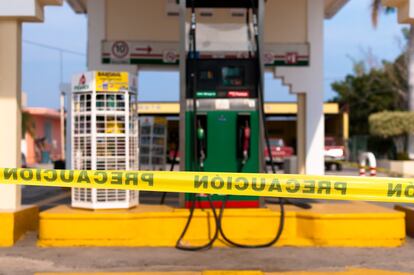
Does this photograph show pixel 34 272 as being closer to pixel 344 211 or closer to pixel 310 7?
pixel 344 211

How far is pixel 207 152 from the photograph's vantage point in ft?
28.9

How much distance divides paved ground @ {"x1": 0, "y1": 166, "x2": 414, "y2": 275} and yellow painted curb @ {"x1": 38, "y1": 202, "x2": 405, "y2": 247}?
18 centimetres

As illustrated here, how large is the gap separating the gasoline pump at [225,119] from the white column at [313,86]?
6043 millimetres

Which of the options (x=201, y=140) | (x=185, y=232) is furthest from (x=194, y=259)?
(x=201, y=140)

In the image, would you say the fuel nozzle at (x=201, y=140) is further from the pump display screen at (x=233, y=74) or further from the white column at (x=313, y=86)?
the white column at (x=313, y=86)

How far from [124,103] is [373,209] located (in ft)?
13.4

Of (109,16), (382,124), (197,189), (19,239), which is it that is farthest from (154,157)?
(382,124)

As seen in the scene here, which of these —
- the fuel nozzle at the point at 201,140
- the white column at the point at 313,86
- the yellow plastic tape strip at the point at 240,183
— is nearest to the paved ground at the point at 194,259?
the fuel nozzle at the point at 201,140

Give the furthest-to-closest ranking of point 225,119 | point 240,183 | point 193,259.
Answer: point 225,119
point 193,259
point 240,183

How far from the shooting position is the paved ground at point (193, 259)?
7120 millimetres

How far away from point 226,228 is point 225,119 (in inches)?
63.7

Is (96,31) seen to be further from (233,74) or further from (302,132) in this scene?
(233,74)

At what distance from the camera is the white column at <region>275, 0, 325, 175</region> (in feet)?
47.8

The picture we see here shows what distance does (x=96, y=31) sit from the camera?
45.9 ft
